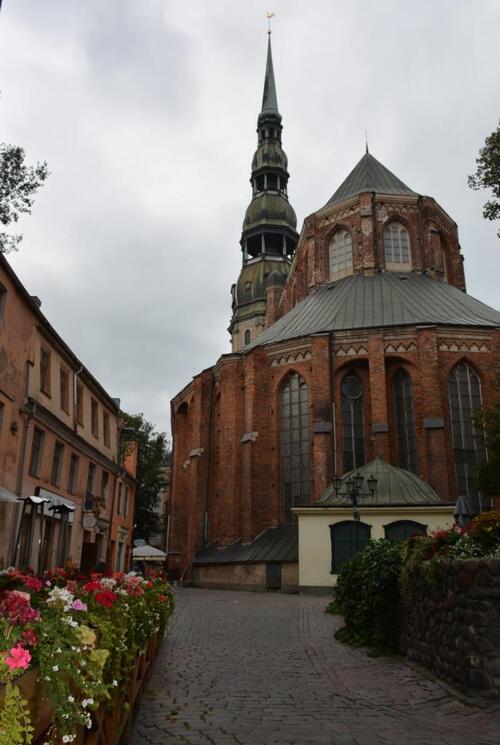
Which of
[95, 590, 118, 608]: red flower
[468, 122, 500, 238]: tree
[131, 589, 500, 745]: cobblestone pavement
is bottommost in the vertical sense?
[131, 589, 500, 745]: cobblestone pavement

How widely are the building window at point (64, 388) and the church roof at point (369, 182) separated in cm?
2567

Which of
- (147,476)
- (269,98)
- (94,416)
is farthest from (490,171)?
(269,98)

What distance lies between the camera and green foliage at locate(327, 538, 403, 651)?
10836 mm

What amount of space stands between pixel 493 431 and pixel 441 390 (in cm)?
619

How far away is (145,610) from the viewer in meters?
7.34

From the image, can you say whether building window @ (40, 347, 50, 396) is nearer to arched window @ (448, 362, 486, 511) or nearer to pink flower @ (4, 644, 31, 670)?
pink flower @ (4, 644, 31, 670)

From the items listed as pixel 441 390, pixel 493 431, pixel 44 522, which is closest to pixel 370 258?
pixel 441 390

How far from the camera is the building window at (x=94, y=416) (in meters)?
23.6

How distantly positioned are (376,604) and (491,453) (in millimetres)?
15141

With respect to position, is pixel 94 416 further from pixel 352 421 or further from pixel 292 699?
pixel 292 699

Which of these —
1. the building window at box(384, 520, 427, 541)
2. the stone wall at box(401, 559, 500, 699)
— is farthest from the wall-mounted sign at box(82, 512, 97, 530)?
the stone wall at box(401, 559, 500, 699)

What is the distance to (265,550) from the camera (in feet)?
89.3

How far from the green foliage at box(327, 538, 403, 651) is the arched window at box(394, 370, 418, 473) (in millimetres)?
17824

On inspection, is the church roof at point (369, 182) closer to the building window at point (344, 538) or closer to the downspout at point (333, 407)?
the downspout at point (333, 407)
